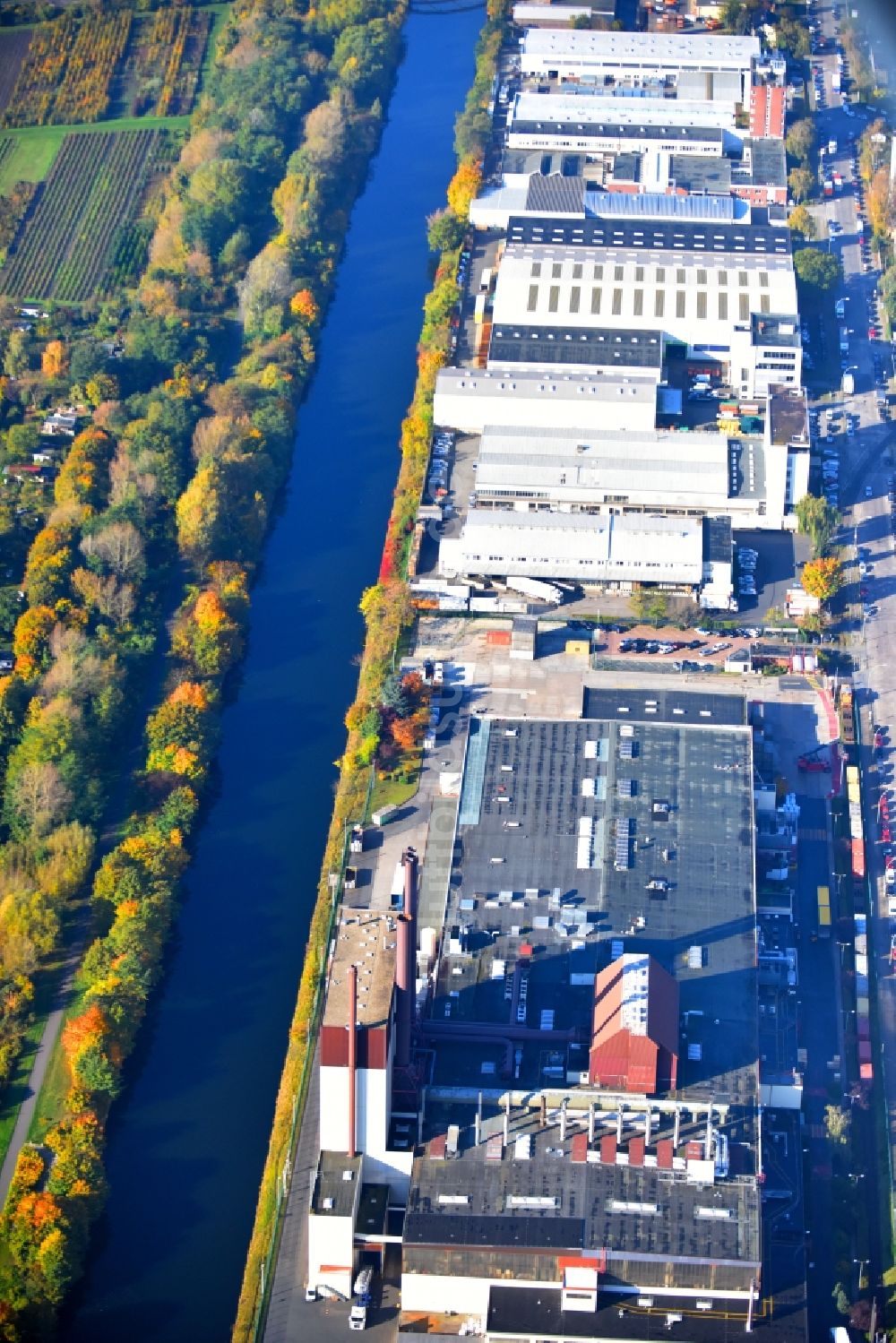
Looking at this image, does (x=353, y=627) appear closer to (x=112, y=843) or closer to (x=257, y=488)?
(x=257, y=488)

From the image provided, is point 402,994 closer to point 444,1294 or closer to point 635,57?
point 444,1294

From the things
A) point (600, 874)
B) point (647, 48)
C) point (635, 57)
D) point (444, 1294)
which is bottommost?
point (444, 1294)

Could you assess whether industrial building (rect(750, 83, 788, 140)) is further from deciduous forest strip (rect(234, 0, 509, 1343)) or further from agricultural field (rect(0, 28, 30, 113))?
agricultural field (rect(0, 28, 30, 113))

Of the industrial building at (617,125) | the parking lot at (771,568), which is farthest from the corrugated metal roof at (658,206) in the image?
the parking lot at (771,568)

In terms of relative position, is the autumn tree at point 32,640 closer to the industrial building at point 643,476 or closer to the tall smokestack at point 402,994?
the industrial building at point 643,476

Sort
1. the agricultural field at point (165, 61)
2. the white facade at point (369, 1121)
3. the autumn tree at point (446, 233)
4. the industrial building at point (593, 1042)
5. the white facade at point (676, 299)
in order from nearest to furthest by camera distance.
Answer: the industrial building at point (593, 1042) → the white facade at point (369, 1121) → the white facade at point (676, 299) → the autumn tree at point (446, 233) → the agricultural field at point (165, 61)

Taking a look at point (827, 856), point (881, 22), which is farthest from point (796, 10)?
point (827, 856)

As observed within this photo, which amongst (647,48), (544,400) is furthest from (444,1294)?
(647,48)
